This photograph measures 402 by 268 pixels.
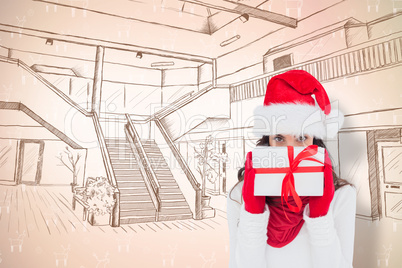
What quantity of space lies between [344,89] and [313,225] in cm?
100

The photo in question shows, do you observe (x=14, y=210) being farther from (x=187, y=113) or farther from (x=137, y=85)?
(x=187, y=113)

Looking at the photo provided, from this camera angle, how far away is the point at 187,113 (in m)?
2.22

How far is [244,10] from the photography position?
2.23m

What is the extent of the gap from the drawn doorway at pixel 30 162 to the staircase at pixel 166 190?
661 millimetres

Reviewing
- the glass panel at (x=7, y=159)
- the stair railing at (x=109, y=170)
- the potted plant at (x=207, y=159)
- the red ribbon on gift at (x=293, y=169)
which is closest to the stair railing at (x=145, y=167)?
the stair railing at (x=109, y=170)

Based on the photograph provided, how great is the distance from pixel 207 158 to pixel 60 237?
3.48 ft

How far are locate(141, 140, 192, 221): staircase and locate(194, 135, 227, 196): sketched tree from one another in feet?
0.57

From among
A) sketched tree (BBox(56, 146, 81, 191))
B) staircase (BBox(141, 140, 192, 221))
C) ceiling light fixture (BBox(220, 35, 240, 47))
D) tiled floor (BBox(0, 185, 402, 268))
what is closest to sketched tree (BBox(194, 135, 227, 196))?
staircase (BBox(141, 140, 192, 221))

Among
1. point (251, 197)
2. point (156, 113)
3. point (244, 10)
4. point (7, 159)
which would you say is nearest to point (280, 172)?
point (251, 197)

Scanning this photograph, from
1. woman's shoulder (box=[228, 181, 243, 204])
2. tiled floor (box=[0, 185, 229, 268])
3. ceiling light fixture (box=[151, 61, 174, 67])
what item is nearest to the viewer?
woman's shoulder (box=[228, 181, 243, 204])

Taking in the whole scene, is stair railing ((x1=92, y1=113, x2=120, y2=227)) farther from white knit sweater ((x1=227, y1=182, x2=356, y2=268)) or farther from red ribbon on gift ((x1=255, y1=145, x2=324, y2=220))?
red ribbon on gift ((x1=255, y1=145, x2=324, y2=220))

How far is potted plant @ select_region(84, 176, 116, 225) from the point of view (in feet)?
6.68

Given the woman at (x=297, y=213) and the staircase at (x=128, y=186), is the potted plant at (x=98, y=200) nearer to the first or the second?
the staircase at (x=128, y=186)

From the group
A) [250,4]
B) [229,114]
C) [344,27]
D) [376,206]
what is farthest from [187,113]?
[376,206]
